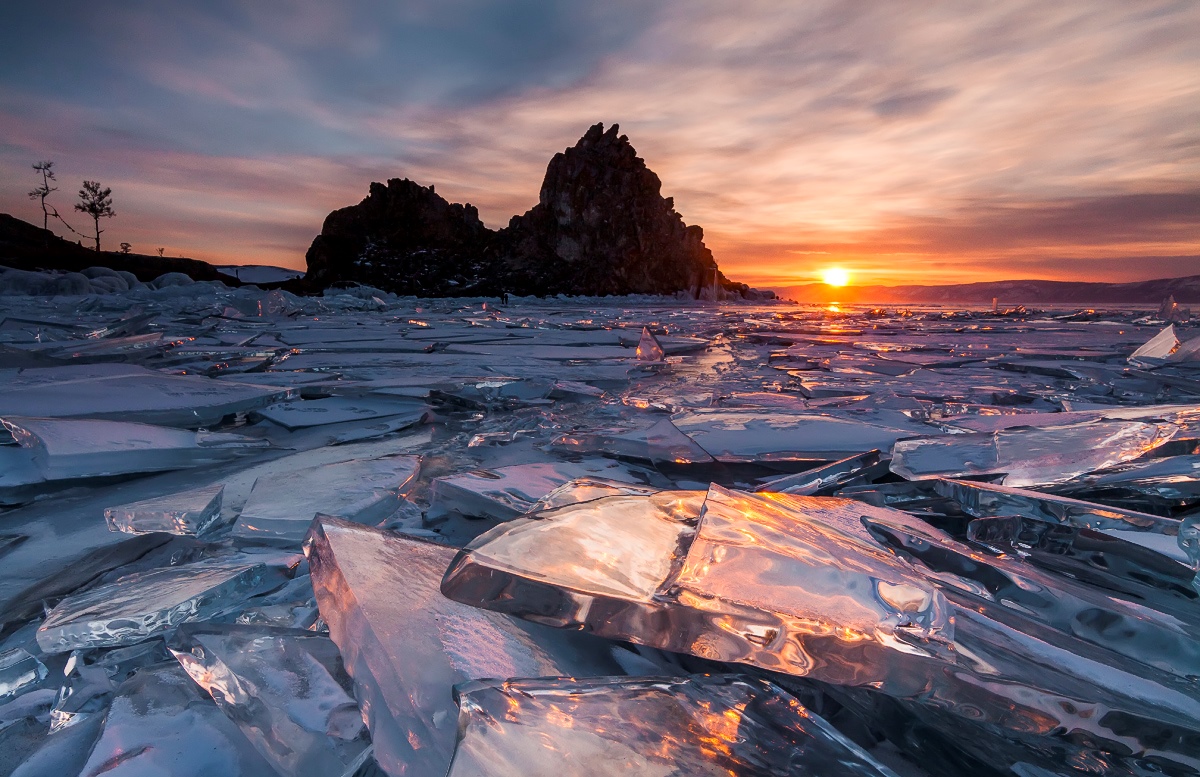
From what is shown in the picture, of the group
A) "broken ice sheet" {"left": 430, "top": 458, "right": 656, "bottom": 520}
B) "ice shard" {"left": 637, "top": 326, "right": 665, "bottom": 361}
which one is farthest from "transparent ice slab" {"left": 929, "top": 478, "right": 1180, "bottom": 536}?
"ice shard" {"left": 637, "top": 326, "right": 665, "bottom": 361}

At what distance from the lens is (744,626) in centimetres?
46

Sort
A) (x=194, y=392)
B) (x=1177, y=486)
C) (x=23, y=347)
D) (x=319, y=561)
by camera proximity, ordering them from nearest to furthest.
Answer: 1. (x=319, y=561)
2. (x=1177, y=486)
3. (x=194, y=392)
4. (x=23, y=347)

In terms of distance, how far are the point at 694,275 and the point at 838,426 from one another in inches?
2552

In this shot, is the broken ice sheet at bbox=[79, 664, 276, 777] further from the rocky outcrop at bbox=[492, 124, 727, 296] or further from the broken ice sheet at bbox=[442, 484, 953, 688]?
the rocky outcrop at bbox=[492, 124, 727, 296]

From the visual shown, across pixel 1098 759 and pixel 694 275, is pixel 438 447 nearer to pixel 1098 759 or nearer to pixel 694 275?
pixel 1098 759

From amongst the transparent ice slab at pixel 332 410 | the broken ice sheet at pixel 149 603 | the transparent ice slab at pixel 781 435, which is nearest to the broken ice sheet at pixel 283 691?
the broken ice sheet at pixel 149 603

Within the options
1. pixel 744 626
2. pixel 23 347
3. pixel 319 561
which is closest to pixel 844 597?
pixel 744 626

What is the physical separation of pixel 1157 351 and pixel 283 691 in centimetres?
498

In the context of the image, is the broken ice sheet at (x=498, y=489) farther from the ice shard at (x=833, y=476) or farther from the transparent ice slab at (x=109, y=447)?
the transparent ice slab at (x=109, y=447)

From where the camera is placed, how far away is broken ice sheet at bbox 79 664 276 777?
18.0 inches

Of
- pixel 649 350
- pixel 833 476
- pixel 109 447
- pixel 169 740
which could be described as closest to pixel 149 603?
pixel 169 740

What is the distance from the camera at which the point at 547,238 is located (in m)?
59.4

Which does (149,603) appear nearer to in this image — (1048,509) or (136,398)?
(1048,509)

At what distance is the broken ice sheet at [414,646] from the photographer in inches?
16.5
